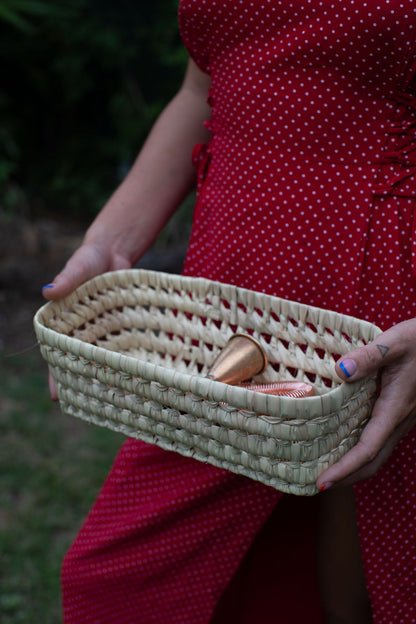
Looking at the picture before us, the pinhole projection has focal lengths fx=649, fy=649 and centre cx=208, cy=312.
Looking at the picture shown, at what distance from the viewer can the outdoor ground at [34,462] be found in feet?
6.68

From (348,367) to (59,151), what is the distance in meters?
4.31

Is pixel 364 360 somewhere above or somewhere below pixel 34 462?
above

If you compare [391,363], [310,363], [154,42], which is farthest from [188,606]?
[154,42]

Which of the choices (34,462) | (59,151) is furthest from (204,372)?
(59,151)

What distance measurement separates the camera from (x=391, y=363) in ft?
2.89

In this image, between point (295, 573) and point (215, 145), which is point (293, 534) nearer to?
point (295, 573)

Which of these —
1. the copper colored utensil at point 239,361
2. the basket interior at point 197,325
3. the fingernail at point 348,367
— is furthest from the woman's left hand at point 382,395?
the copper colored utensil at point 239,361

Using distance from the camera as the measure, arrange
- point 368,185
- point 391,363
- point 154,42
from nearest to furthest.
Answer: point 391,363, point 368,185, point 154,42

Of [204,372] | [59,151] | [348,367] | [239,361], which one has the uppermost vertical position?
[348,367]

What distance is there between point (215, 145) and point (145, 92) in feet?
11.5

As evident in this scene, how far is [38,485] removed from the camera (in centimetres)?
244

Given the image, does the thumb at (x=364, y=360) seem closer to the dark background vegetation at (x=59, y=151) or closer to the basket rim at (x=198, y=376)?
the basket rim at (x=198, y=376)

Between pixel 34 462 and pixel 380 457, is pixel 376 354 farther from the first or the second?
pixel 34 462

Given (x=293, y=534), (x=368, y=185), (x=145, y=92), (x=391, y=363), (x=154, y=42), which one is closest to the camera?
(x=391, y=363)
